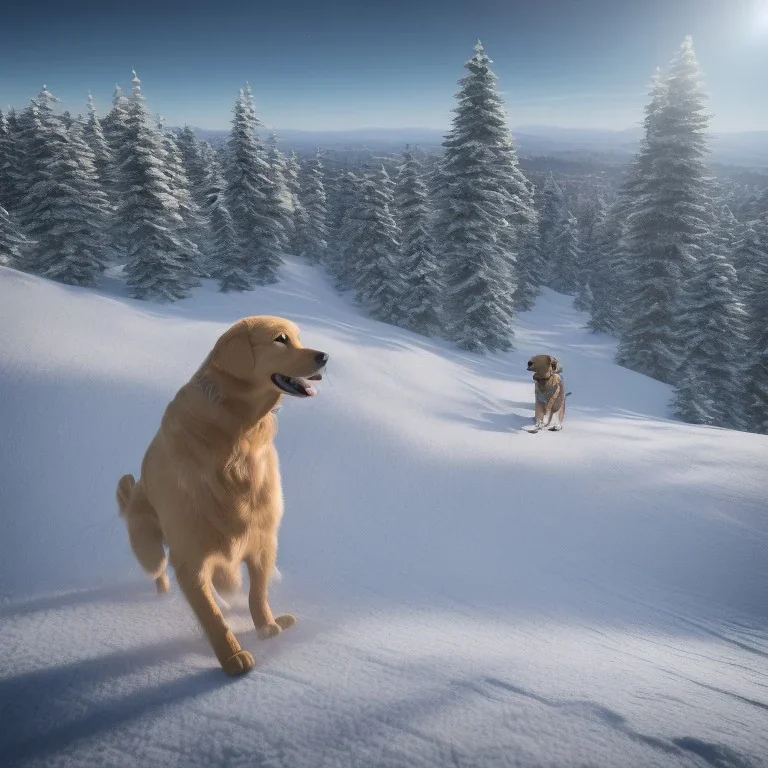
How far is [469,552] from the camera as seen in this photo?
3219mm

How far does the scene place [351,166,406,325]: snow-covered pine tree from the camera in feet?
75.4

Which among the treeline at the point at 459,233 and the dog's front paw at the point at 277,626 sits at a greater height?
the treeline at the point at 459,233

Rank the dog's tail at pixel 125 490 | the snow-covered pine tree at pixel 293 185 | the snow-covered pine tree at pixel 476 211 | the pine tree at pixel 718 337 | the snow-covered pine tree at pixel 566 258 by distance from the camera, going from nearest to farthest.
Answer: the dog's tail at pixel 125 490
the snow-covered pine tree at pixel 476 211
the pine tree at pixel 718 337
the snow-covered pine tree at pixel 293 185
the snow-covered pine tree at pixel 566 258

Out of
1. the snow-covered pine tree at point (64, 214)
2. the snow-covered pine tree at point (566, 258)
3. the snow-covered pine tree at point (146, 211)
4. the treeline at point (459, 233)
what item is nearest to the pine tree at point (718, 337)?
the treeline at point (459, 233)

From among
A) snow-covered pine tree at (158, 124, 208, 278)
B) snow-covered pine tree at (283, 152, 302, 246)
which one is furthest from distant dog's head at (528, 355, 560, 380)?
snow-covered pine tree at (283, 152, 302, 246)

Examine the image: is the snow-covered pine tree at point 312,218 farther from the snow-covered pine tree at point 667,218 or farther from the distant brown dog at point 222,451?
the distant brown dog at point 222,451

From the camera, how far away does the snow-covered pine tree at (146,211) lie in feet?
61.0

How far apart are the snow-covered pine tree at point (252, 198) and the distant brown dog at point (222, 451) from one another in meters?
23.5

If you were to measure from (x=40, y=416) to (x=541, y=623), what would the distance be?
13.0ft

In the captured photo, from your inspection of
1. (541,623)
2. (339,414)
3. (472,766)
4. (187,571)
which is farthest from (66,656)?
(339,414)

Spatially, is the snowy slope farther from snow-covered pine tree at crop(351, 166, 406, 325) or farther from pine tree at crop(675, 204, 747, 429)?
snow-covered pine tree at crop(351, 166, 406, 325)

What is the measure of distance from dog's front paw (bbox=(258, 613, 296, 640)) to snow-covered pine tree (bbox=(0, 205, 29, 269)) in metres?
21.4

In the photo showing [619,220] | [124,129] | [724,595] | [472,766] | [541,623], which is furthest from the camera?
[619,220]

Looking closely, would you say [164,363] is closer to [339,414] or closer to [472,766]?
[339,414]
